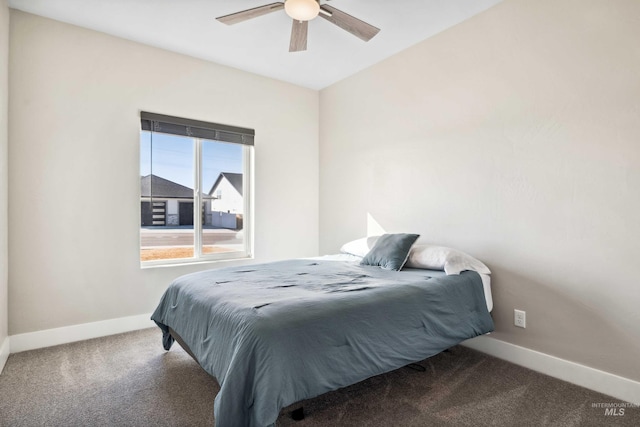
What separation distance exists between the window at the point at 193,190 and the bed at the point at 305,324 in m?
1.18

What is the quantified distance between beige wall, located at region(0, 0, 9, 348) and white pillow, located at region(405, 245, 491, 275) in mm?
3042

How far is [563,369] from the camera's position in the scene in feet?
7.73

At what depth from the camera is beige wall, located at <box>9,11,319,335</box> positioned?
2.83 meters

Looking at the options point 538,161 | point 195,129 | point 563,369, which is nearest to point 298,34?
point 195,129

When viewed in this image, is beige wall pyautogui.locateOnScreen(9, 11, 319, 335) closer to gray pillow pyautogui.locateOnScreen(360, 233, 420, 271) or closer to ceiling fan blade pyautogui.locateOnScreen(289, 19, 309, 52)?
ceiling fan blade pyautogui.locateOnScreen(289, 19, 309, 52)

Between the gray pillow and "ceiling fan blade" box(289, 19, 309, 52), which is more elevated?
"ceiling fan blade" box(289, 19, 309, 52)

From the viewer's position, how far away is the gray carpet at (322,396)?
1.88 meters

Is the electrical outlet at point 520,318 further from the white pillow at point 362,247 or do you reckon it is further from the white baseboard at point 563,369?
the white pillow at point 362,247

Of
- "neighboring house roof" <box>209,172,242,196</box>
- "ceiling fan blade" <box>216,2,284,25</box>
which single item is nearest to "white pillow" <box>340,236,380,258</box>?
"neighboring house roof" <box>209,172,242,196</box>

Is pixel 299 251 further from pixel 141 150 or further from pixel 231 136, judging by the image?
pixel 141 150

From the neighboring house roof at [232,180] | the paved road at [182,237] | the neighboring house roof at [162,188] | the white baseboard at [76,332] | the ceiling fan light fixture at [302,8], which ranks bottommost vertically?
the white baseboard at [76,332]

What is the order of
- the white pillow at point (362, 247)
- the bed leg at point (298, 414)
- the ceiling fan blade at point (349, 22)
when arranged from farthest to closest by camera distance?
the white pillow at point (362, 247) < the ceiling fan blade at point (349, 22) < the bed leg at point (298, 414)

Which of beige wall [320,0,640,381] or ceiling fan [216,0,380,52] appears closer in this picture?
beige wall [320,0,640,381]

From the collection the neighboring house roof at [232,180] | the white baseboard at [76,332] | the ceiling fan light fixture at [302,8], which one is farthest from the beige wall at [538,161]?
the white baseboard at [76,332]
